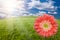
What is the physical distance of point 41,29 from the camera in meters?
1.16

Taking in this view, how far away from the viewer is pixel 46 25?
1.15 meters

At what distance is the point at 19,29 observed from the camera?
116cm

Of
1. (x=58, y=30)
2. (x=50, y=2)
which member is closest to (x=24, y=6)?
(x=50, y=2)

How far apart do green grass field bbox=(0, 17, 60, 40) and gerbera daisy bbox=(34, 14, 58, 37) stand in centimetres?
3

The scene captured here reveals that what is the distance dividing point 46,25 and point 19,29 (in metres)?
0.20

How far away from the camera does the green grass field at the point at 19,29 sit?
3.78 feet

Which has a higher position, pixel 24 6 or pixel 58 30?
pixel 24 6

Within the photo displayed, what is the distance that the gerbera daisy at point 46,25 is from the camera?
1.16m

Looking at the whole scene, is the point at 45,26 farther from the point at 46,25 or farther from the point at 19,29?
the point at 19,29

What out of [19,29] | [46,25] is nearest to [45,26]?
[46,25]

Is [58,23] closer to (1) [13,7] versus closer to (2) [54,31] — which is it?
(2) [54,31]

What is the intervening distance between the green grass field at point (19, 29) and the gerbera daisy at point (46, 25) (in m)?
0.03

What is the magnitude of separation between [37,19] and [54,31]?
0.49 ft

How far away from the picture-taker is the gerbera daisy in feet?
3.80
